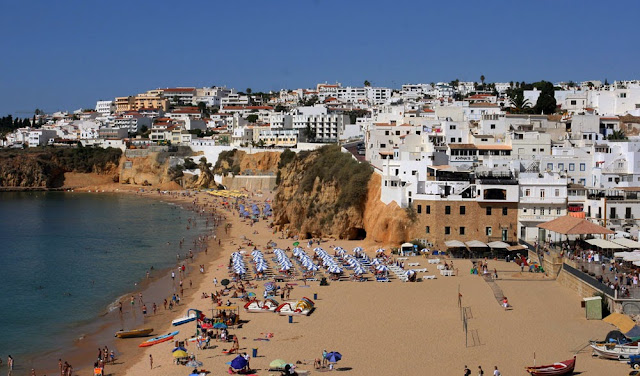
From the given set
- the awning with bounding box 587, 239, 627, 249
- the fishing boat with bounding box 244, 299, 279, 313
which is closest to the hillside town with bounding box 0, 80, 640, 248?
the awning with bounding box 587, 239, 627, 249

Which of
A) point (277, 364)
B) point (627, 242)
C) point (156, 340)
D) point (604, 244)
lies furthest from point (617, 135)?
point (156, 340)

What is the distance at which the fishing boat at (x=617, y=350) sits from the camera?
1730cm

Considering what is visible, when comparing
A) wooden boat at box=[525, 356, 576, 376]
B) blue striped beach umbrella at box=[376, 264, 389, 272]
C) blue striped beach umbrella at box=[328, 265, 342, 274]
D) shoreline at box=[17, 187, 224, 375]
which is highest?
blue striped beach umbrella at box=[376, 264, 389, 272]

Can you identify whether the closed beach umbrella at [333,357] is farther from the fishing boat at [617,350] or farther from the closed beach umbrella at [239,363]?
the fishing boat at [617,350]

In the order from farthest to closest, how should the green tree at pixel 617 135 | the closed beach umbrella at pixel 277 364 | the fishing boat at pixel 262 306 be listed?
the green tree at pixel 617 135, the fishing boat at pixel 262 306, the closed beach umbrella at pixel 277 364

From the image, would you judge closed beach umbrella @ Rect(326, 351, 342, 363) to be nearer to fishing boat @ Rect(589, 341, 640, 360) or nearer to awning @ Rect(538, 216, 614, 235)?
fishing boat @ Rect(589, 341, 640, 360)

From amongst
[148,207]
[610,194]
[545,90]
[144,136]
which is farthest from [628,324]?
[144,136]

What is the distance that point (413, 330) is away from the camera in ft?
68.5

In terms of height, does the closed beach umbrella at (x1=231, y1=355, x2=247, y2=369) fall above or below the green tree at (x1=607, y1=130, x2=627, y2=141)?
below

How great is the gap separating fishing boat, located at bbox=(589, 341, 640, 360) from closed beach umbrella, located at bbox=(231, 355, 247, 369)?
30.8 ft

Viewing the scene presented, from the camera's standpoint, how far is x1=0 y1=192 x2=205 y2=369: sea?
24422 mm

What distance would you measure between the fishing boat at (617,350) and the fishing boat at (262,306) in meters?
11.1

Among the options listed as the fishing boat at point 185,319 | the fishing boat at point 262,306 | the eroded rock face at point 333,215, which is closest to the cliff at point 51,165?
the eroded rock face at point 333,215

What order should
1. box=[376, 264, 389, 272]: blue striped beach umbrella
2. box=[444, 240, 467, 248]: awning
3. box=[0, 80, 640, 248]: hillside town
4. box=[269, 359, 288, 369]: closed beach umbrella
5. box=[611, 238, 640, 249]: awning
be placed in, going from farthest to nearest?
box=[0, 80, 640, 248]: hillside town < box=[444, 240, 467, 248]: awning < box=[376, 264, 389, 272]: blue striped beach umbrella < box=[611, 238, 640, 249]: awning < box=[269, 359, 288, 369]: closed beach umbrella
